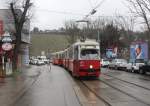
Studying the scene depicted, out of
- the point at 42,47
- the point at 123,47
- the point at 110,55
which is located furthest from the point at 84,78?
the point at 42,47

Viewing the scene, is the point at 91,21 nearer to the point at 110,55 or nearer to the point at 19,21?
the point at 110,55

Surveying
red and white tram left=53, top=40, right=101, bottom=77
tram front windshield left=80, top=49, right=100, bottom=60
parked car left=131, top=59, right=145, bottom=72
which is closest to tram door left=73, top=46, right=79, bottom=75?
red and white tram left=53, top=40, right=101, bottom=77

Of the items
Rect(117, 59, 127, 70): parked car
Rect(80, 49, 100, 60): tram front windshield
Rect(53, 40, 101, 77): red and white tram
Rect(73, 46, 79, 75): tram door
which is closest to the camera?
Rect(53, 40, 101, 77): red and white tram

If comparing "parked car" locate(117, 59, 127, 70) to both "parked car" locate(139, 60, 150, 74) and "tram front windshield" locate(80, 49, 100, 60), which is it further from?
"tram front windshield" locate(80, 49, 100, 60)

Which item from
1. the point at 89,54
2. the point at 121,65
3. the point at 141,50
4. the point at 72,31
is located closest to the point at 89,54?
the point at 89,54

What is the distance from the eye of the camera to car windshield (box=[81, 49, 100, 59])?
111 feet

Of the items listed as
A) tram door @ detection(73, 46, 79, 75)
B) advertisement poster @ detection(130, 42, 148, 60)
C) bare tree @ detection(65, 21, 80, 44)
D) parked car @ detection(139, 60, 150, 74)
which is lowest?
parked car @ detection(139, 60, 150, 74)

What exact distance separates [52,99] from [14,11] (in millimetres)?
29078

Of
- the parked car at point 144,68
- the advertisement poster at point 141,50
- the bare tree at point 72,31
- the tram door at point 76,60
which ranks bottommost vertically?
the parked car at point 144,68

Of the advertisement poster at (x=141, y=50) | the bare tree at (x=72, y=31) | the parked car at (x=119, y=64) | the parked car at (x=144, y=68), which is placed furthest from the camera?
the bare tree at (x=72, y=31)

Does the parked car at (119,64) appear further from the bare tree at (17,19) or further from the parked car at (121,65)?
the bare tree at (17,19)

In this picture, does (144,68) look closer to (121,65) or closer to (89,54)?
(89,54)

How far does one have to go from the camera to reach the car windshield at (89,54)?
1334 inches

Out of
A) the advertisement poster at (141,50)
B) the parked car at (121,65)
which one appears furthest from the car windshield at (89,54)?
the advertisement poster at (141,50)
